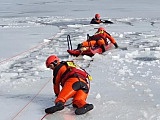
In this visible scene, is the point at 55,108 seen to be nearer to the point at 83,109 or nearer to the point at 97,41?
the point at 83,109

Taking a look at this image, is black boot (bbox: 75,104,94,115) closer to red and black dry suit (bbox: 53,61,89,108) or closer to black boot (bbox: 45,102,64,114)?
red and black dry suit (bbox: 53,61,89,108)

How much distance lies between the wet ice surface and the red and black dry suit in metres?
0.19

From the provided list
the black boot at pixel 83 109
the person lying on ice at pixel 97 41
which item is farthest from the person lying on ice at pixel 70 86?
the person lying on ice at pixel 97 41

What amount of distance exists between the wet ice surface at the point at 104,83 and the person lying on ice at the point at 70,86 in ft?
0.39

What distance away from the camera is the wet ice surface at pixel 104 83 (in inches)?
202

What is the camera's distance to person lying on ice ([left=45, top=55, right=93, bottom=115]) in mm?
4980

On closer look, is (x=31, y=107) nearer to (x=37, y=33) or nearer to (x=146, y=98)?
(x=146, y=98)

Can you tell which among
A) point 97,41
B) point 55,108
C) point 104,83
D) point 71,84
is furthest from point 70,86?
point 97,41

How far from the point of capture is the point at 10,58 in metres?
9.48

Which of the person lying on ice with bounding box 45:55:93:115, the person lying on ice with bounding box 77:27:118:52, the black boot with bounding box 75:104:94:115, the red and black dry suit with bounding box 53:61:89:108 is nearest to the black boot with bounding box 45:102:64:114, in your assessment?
the person lying on ice with bounding box 45:55:93:115

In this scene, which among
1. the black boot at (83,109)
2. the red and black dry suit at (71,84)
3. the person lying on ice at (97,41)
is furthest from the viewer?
the person lying on ice at (97,41)

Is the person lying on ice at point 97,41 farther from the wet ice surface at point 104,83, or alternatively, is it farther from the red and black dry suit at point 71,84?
the red and black dry suit at point 71,84

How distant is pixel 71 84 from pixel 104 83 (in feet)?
5.16

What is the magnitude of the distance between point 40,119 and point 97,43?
5491 millimetres
